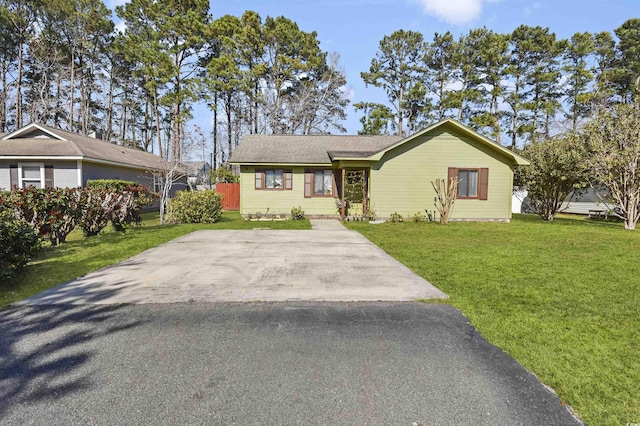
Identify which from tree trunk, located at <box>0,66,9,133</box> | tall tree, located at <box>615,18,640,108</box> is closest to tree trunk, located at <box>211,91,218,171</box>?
tree trunk, located at <box>0,66,9,133</box>

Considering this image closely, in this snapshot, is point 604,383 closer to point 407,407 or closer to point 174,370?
point 407,407

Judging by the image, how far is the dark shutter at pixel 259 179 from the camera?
15211 millimetres

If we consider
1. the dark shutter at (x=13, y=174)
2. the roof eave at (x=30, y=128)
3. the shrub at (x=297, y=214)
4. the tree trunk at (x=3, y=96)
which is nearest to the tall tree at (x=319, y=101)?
the shrub at (x=297, y=214)

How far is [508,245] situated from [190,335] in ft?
27.0

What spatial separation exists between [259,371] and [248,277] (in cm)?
278

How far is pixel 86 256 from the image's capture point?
664 centimetres

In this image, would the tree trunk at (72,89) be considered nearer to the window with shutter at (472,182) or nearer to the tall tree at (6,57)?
the tall tree at (6,57)

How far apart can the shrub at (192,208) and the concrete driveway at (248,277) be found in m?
A: 5.19

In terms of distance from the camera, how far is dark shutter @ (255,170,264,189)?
1521cm

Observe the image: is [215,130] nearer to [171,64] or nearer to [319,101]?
[171,64]

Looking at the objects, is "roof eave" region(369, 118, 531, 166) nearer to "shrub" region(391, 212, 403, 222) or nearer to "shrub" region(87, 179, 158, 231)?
"shrub" region(391, 212, 403, 222)

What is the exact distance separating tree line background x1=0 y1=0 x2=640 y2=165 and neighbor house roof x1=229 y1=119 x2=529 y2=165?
1139 centimetres

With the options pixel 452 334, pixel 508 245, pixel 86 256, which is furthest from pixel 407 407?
pixel 508 245

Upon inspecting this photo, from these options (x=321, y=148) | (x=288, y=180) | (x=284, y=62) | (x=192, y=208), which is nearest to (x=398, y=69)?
(x=284, y=62)
